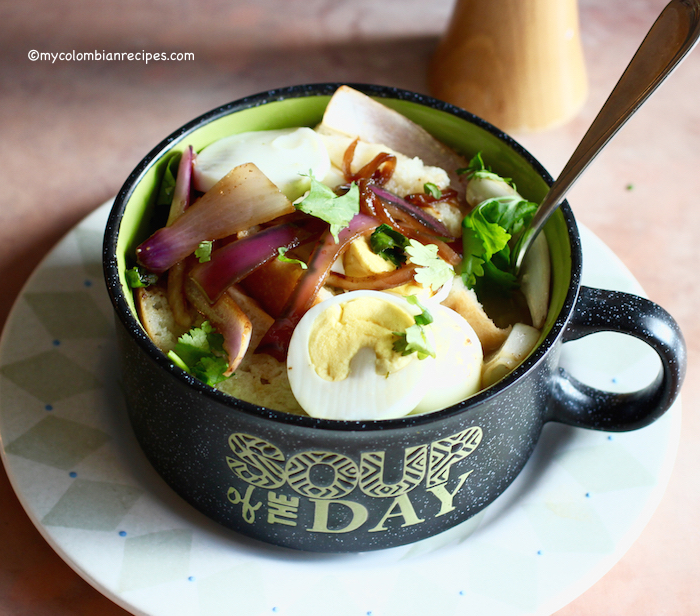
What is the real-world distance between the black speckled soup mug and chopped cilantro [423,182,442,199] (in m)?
0.15

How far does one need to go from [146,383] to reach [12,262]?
0.85 meters

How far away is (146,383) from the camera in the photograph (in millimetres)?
1071

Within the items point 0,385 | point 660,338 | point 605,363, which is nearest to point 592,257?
point 605,363

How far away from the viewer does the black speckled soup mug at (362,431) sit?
98cm

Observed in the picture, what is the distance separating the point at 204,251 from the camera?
118cm

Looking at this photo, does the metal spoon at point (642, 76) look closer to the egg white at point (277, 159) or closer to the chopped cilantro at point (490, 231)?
the chopped cilantro at point (490, 231)

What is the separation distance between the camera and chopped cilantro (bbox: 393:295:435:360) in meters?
1.00

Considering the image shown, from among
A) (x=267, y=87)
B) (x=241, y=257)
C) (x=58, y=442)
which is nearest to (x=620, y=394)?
(x=241, y=257)

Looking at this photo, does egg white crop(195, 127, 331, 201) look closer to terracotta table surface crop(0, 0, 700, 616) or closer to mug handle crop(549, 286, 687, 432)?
mug handle crop(549, 286, 687, 432)

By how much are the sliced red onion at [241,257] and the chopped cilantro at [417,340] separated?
26 centimetres

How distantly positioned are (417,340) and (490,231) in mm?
324

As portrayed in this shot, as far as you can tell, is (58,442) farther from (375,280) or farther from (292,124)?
(292,124)

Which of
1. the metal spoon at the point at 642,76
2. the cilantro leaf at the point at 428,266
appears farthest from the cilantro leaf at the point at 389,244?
the metal spoon at the point at 642,76

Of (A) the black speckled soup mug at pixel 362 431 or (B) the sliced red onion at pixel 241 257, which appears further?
(B) the sliced red onion at pixel 241 257
